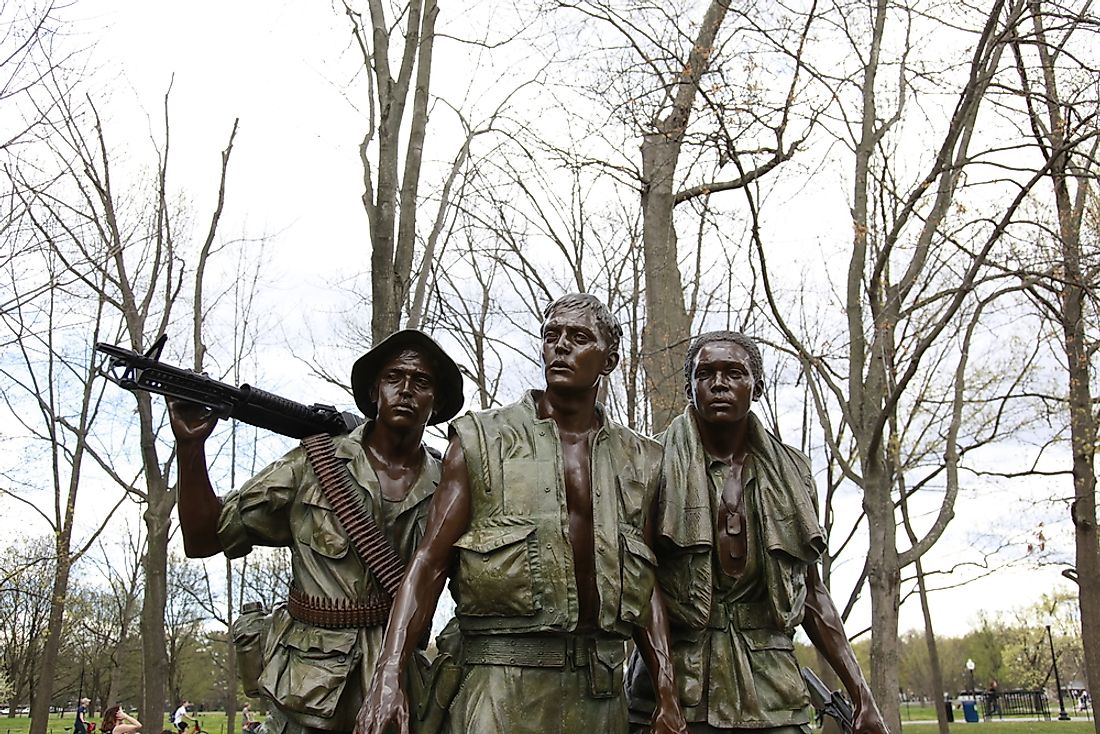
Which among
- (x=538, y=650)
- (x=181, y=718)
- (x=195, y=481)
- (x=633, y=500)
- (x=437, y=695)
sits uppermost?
(x=195, y=481)

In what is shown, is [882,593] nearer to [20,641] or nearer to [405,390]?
[405,390]

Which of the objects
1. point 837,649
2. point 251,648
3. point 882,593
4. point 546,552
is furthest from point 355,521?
point 882,593

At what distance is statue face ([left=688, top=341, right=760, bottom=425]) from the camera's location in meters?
3.93

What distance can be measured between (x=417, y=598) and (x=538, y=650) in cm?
44

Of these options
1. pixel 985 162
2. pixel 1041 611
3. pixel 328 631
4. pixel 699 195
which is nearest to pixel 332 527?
pixel 328 631

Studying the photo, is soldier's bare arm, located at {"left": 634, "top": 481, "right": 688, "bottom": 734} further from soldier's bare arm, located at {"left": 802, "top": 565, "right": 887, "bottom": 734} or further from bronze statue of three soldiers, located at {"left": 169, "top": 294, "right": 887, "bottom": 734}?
soldier's bare arm, located at {"left": 802, "top": 565, "right": 887, "bottom": 734}

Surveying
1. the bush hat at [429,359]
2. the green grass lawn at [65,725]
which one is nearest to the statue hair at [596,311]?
the bush hat at [429,359]

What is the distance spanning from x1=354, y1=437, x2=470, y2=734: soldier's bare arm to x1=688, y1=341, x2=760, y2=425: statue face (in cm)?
100

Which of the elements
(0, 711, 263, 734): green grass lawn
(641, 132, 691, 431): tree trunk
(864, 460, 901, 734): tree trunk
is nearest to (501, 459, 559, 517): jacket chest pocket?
(864, 460, 901, 734): tree trunk

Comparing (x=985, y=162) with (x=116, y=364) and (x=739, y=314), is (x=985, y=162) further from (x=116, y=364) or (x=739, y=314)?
(x=116, y=364)

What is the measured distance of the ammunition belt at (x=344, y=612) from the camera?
158 inches

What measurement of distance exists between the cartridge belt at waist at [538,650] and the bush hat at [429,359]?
129 centimetres

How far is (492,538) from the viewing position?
11.1 ft

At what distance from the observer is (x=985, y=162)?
11.1 metres
